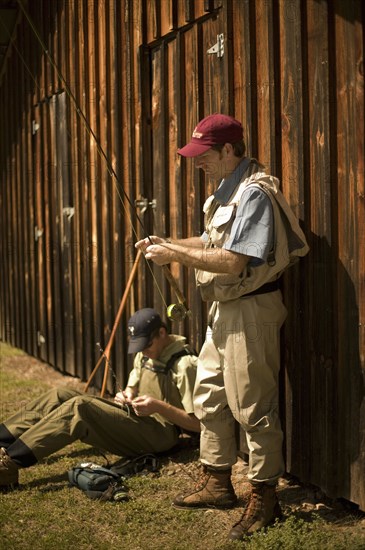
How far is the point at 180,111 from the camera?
241 inches

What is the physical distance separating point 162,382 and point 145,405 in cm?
40

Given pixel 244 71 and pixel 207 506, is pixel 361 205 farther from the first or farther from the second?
pixel 207 506

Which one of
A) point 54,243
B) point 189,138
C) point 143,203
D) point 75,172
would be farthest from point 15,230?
point 189,138

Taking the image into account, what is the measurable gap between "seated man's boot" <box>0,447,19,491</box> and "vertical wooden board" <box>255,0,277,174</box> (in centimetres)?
231

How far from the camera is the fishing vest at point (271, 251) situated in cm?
435

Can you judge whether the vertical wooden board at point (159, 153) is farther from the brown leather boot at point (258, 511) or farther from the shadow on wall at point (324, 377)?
the brown leather boot at point (258, 511)

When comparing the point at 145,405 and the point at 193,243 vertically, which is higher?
the point at 193,243

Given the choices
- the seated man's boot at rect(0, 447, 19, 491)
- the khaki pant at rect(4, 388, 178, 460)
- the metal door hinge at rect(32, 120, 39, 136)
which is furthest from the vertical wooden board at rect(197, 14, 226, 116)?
the metal door hinge at rect(32, 120, 39, 136)

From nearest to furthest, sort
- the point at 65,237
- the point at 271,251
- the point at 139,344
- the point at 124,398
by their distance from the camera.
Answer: the point at 271,251, the point at 124,398, the point at 139,344, the point at 65,237

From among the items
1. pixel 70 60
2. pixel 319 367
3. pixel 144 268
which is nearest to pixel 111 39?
pixel 70 60

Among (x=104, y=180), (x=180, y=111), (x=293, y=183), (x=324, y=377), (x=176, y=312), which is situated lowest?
(x=324, y=377)

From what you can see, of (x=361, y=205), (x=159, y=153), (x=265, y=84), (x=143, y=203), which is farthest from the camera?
(x=143, y=203)

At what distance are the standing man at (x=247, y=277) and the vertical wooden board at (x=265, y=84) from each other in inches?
18.1

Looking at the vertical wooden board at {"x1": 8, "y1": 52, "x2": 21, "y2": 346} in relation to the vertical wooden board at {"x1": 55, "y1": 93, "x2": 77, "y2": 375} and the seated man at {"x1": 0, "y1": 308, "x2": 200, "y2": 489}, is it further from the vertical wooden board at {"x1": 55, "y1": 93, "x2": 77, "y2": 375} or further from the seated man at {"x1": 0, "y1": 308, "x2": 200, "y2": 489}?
Answer: the seated man at {"x1": 0, "y1": 308, "x2": 200, "y2": 489}
